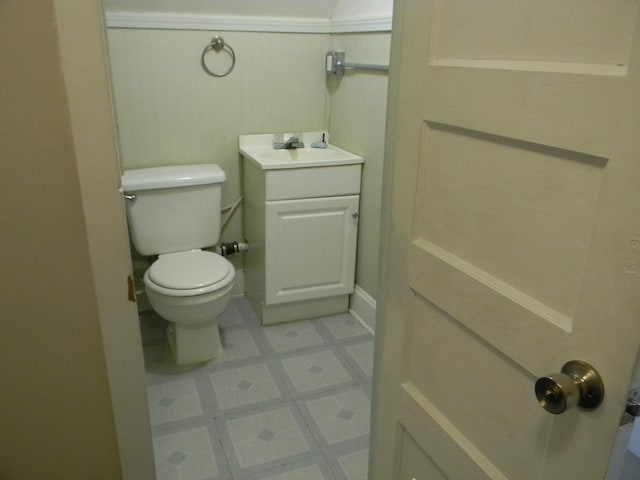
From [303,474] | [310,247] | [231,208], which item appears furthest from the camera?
[231,208]

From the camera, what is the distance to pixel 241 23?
251 cm

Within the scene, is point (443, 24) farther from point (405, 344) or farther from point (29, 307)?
point (29, 307)

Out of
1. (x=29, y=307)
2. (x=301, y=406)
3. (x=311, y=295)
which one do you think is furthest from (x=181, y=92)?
(x=29, y=307)

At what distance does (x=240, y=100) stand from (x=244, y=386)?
1410 millimetres

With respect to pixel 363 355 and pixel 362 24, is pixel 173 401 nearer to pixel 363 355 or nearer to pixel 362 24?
pixel 363 355

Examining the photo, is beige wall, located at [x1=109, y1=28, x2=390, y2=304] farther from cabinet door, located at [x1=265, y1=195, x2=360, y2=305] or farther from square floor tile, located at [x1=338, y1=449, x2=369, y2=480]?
square floor tile, located at [x1=338, y1=449, x2=369, y2=480]

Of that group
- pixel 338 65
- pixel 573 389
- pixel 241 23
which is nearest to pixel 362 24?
pixel 338 65

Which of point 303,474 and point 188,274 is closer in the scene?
point 303,474

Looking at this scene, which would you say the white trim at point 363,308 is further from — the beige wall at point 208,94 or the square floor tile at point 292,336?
the beige wall at point 208,94

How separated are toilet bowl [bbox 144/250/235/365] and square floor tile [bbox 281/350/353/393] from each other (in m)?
0.36

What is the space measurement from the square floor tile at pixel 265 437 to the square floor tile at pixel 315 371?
183 mm

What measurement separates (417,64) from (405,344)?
23.1 inches

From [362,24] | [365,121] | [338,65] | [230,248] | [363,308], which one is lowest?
[363,308]

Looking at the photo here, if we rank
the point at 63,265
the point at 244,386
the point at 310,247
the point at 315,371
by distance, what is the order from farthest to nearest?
the point at 310,247 → the point at 315,371 → the point at 244,386 → the point at 63,265
